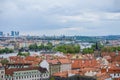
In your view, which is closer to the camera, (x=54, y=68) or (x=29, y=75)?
(x=29, y=75)

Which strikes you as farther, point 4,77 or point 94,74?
point 4,77

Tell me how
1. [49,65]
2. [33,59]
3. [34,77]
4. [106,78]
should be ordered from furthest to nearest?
1. [33,59]
2. [49,65]
3. [34,77]
4. [106,78]

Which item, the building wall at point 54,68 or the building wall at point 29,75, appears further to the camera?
the building wall at point 54,68

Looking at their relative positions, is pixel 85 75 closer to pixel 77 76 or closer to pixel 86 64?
pixel 77 76

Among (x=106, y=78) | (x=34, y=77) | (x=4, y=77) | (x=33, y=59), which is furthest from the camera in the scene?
(x=33, y=59)

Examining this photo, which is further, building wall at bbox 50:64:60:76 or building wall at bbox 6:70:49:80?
building wall at bbox 50:64:60:76

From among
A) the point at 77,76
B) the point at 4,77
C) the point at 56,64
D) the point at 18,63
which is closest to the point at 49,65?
the point at 56,64

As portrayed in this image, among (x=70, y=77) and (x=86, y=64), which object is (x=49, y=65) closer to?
(x=86, y=64)

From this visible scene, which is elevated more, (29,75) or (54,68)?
(54,68)

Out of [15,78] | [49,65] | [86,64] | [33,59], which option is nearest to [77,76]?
[15,78]
